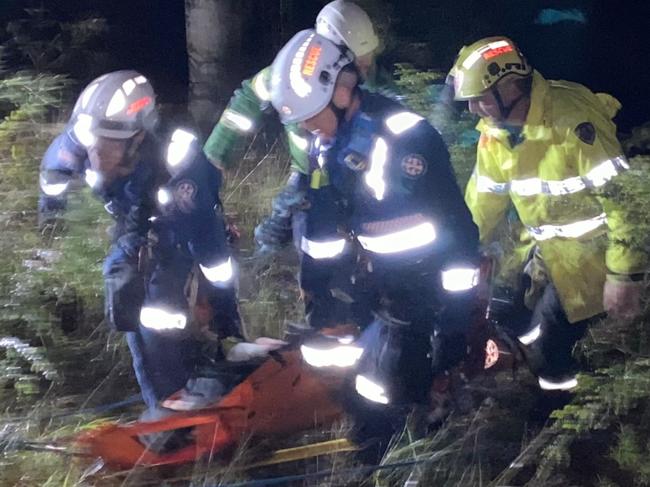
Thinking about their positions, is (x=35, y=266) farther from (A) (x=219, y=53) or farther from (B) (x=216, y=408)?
(A) (x=219, y=53)

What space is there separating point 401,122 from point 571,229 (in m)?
1.01

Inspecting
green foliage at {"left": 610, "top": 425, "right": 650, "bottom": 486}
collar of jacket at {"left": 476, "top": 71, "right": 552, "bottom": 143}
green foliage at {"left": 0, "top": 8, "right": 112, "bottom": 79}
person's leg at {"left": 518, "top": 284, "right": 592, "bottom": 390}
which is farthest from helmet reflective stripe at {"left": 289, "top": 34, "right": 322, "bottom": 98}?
green foliage at {"left": 0, "top": 8, "right": 112, "bottom": 79}

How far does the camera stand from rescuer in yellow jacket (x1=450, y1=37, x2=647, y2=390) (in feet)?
13.1

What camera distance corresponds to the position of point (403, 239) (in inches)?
149

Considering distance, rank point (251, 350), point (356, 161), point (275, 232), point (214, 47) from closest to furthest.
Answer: point (356, 161)
point (251, 350)
point (275, 232)
point (214, 47)

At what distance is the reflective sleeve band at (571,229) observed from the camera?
417 cm

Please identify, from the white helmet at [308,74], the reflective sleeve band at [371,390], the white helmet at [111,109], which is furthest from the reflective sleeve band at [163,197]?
the reflective sleeve band at [371,390]

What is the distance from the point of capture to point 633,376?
12.8 ft

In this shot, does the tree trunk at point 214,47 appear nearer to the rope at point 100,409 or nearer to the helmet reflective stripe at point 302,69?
the helmet reflective stripe at point 302,69

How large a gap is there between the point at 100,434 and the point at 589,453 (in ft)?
7.15

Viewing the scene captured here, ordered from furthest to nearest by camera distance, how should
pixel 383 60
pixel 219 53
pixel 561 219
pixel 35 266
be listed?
pixel 383 60 < pixel 219 53 < pixel 35 266 < pixel 561 219

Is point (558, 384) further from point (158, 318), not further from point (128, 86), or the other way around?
point (128, 86)

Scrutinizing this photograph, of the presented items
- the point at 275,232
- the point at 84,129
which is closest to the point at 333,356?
the point at 275,232

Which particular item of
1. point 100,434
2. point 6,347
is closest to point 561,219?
point 100,434
